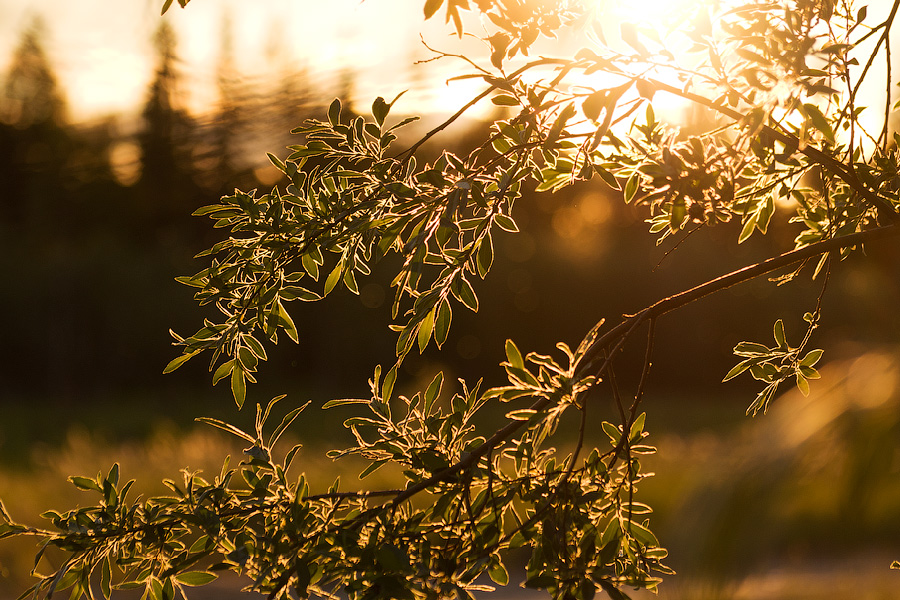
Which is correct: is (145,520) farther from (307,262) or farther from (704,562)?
(704,562)

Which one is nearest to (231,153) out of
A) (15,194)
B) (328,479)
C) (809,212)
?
(809,212)

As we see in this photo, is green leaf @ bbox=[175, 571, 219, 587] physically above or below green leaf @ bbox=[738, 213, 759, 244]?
below

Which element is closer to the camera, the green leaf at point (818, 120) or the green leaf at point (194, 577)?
the green leaf at point (818, 120)

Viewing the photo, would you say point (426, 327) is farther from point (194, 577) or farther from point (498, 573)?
point (194, 577)

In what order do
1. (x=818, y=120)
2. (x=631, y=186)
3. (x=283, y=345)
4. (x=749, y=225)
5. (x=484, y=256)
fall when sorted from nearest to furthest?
(x=818, y=120) < (x=484, y=256) < (x=631, y=186) < (x=749, y=225) < (x=283, y=345)

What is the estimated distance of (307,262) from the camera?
7.06ft

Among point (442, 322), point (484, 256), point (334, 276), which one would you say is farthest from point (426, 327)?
point (334, 276)

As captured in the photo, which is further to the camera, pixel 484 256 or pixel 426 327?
pixel 484 256

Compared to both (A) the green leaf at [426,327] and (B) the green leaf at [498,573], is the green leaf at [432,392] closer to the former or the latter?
(A) the green leaf at [426,327]

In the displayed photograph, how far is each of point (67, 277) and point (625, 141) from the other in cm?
1970

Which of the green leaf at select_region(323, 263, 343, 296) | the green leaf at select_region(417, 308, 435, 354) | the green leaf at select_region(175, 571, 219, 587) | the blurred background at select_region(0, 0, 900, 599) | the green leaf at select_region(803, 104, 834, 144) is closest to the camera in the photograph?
the green leaf at select_region(803, 104, 834, 144)

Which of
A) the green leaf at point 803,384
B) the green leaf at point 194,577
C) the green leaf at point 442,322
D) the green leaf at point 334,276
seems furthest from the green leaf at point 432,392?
the green leaf at point 803,384

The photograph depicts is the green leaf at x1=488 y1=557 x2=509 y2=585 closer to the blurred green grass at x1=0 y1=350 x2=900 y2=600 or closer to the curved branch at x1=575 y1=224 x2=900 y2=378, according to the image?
the blurred green grass at x1=0 y1=350 x2=900 y2=600

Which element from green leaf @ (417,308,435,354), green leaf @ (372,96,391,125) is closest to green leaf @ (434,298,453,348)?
green leaf @ (417,308,435,354)
